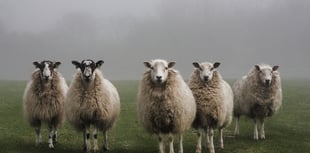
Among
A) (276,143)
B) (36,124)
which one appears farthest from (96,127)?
(276,143)

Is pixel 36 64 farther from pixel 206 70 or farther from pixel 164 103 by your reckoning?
pixel 206 70

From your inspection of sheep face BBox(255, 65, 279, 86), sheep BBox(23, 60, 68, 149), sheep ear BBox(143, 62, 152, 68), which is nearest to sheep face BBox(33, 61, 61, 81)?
sheep BBox(23, 60, 68, 149)

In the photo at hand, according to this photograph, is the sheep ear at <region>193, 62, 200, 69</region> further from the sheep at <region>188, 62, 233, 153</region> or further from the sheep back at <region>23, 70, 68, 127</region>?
the sheep back at <region>23, 70, 68, 127</region>

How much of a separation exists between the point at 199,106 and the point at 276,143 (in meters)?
5.70

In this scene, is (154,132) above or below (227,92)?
below

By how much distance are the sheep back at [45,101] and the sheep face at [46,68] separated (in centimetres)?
44

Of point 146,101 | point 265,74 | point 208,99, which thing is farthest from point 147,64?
point 265,74

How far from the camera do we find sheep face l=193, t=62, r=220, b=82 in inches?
617

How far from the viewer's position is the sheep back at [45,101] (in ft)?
55.5

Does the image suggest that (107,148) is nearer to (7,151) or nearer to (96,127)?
(96,127)

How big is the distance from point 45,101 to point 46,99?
0.10 m

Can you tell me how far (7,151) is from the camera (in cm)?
1603

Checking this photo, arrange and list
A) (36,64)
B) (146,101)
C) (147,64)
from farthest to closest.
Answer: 1. (36,64)
2. (147,64)
3. (146,101)

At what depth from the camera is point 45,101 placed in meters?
16.9
